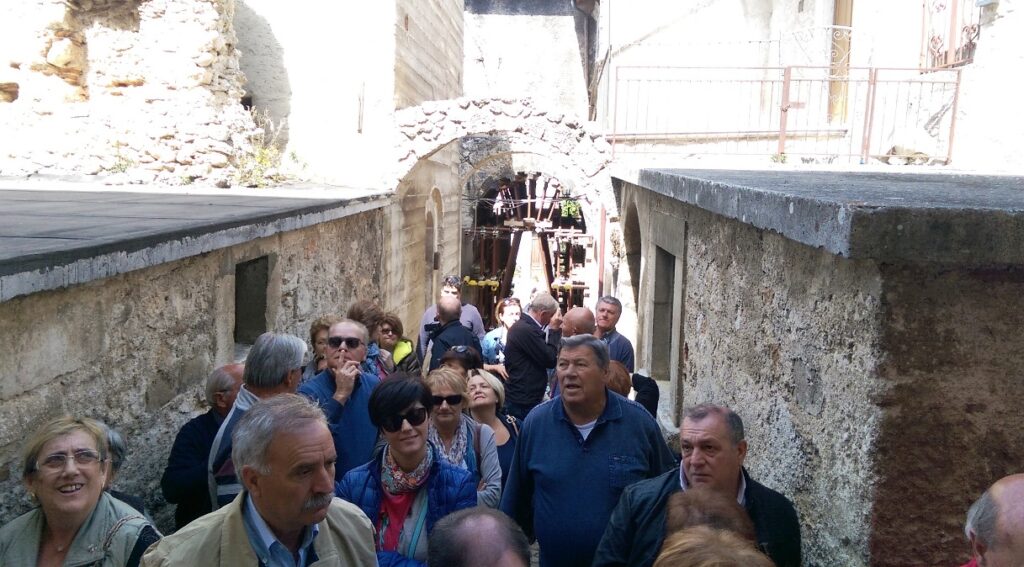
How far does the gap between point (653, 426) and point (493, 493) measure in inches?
26.0

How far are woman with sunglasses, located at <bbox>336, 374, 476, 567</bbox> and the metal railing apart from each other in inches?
250

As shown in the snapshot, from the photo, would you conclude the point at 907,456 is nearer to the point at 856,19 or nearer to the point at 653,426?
the point at 653,426

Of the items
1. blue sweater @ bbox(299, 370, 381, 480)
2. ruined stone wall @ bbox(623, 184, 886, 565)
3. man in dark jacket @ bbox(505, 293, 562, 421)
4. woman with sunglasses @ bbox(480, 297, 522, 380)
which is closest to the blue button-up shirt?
ruined stone wall @ bbox(623, 184, 886, 565)

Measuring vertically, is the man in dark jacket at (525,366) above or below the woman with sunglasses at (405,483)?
below

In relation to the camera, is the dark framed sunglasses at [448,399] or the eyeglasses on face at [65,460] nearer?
the eyeglasses on face at [65,460]

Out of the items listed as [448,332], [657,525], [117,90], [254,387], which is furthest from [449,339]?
[117,90]

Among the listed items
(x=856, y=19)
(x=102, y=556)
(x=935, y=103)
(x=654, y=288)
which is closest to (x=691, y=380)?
(x=654, y=288)

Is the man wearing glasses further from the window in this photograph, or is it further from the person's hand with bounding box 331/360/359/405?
the window

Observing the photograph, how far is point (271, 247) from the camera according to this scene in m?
5.86

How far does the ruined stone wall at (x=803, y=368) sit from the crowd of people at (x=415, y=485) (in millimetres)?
212

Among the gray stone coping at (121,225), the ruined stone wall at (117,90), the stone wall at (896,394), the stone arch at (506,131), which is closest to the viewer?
the stone wall at (896,394)

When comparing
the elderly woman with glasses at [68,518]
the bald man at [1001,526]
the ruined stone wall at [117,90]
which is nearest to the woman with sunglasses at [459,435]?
the elderly woman with glasses at [68,518]

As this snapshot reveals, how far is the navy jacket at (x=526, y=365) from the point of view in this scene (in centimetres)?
592

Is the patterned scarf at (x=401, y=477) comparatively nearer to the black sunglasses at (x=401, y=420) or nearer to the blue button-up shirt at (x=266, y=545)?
the black sunglasses at (x=401, y=420)
